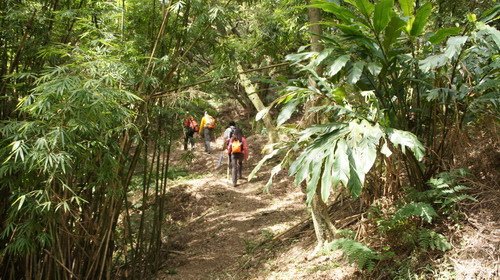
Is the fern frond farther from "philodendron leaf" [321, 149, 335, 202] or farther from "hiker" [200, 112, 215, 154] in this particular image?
"hiker" [200, 112, 215, 154]

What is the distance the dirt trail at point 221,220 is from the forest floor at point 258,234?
2cm

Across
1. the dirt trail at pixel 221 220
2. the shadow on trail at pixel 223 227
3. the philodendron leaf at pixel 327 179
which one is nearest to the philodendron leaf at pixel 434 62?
the philodendron leaf at pixel 327 179

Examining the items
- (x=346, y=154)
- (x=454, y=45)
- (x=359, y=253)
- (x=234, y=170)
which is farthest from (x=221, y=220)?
(x=454, y=45)

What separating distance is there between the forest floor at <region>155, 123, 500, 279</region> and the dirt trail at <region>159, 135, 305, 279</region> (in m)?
0.02

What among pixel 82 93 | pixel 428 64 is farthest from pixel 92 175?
pixel 428 64

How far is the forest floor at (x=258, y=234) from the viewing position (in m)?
2.65

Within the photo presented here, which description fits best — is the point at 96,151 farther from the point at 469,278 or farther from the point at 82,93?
the point at 469,278

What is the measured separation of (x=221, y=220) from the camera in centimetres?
664

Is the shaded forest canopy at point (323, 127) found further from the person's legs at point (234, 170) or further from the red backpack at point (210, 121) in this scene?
the red backpack at point (210, 121)

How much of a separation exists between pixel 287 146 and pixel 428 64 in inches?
47.5

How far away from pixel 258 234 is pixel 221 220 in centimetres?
113

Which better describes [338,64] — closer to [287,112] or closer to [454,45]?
[287,112]

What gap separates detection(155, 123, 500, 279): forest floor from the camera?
104 inches

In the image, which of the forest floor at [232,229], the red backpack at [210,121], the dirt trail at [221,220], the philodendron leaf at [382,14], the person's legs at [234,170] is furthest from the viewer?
the red backpack at [210,121]
